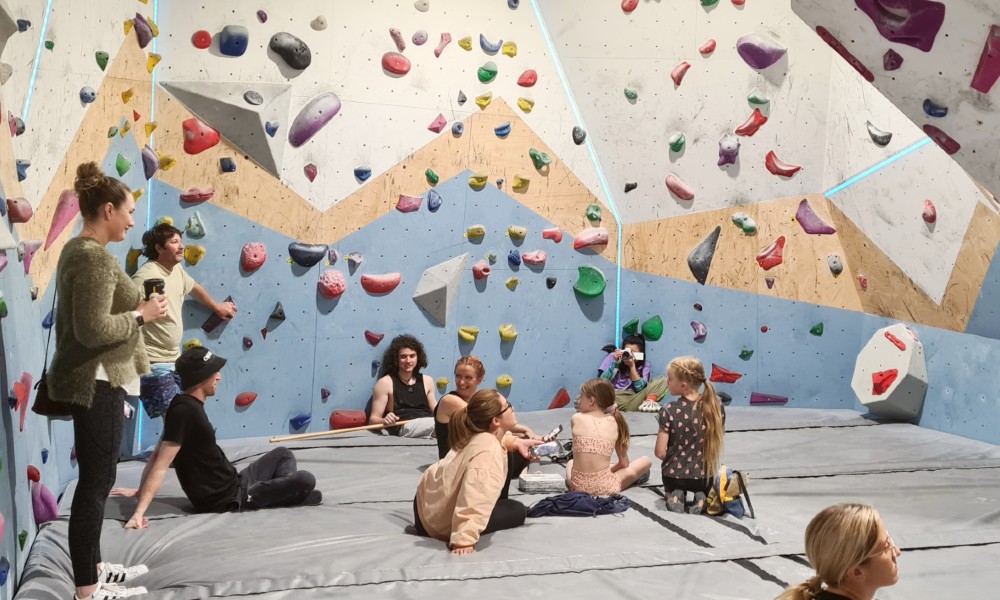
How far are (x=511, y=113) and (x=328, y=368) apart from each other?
1994mm

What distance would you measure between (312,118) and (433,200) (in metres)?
0.89

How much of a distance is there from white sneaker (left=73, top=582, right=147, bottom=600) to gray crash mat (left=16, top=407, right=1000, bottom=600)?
0.05 metres

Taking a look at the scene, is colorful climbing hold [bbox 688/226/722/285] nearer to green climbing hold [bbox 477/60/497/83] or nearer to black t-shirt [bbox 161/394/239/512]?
green climbing hold [bbox 477/60/497/83]

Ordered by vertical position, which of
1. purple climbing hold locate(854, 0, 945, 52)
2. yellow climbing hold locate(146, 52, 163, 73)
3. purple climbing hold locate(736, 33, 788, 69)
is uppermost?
purple climbing hold locate(736, 33, 788, 69)

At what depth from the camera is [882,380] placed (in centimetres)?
638

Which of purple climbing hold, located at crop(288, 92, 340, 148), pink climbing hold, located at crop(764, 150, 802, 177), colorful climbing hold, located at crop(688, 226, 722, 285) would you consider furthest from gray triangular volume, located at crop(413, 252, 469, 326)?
pink climbing hold, located at crop(764, 150, 802, 177)

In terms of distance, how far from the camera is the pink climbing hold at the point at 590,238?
21.8 feet

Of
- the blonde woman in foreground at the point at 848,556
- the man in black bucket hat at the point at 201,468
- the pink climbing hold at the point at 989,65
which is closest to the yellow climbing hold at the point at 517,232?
the man in black bucket hat at the point at 201,468

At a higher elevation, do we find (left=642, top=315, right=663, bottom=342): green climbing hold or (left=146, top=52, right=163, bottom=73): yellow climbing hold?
(left=146, top=52, right=163, bottom=73): yellow climbing hold

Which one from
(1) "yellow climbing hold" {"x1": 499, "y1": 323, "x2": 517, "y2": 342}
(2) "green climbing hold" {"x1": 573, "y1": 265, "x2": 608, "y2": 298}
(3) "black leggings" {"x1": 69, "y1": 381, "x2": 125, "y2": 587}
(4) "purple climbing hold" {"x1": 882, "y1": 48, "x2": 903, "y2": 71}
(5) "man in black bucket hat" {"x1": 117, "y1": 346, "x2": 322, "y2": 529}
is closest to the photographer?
(4) "purple climbing hold" {"x1": 882, "y1": 48, "x2": 903, "y2": 71}

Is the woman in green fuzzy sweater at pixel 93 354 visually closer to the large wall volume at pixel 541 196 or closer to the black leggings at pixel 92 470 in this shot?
the black leggings at pixel 92 470

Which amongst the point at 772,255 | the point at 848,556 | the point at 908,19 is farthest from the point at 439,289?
the point at 848,556

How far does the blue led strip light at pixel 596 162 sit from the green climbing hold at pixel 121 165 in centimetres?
276

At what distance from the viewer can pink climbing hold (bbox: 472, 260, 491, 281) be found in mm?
6375
